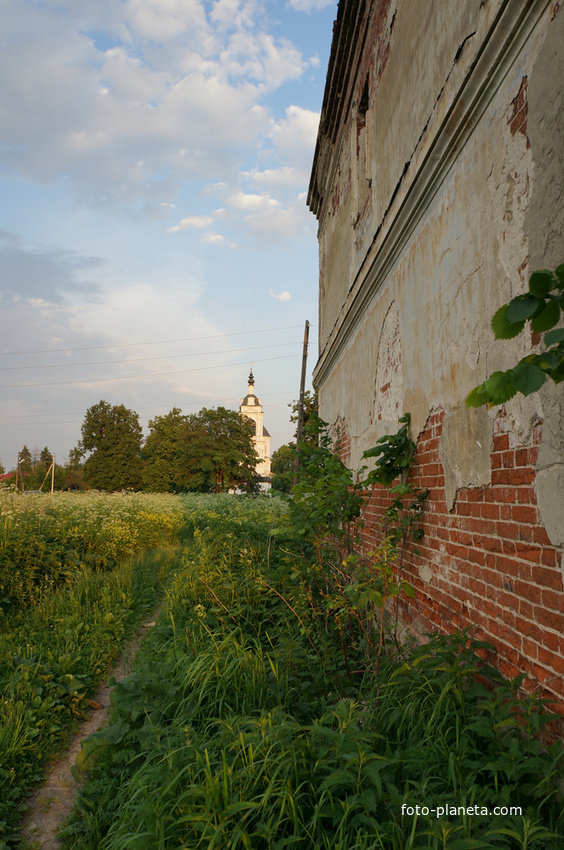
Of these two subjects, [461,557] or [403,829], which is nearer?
[403,829]

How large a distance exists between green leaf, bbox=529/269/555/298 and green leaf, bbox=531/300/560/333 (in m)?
0.05

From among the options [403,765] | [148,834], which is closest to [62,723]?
[148,834]

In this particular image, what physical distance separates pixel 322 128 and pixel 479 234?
25.6 feet

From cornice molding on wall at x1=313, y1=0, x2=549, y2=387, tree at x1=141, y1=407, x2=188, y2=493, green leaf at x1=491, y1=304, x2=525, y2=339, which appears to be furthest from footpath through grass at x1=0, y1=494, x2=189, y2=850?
tree at x1=141, y1=407, x2=188, y2=493

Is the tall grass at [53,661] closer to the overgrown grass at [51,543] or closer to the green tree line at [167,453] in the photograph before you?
the overgrown grass at [51,543]

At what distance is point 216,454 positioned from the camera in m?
46.8

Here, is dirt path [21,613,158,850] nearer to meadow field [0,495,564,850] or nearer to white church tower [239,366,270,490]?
meadow field [0,495,564,850]

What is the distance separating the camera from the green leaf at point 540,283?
1.48 metres

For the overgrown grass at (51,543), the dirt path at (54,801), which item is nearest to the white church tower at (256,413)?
the overgrown grass at (51,543)

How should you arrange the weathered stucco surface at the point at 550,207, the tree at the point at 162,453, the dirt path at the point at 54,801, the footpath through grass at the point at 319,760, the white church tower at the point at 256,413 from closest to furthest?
the footpath through grass at the point at 319,760, the weathered stucco surface at the point at 550,207, the dirt path at the point at 54,801, the tree at the point at 162,453, the white church tower at the point at 256,413

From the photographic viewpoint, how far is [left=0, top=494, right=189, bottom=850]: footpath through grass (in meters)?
3.52

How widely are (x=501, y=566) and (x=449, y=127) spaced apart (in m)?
2.72

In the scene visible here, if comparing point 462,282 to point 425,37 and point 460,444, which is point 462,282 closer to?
point 460,444

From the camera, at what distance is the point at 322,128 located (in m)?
9.73
